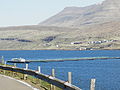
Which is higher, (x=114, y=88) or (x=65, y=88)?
(x=65, y=88)

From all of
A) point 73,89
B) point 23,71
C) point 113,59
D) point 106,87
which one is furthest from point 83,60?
point 73,89

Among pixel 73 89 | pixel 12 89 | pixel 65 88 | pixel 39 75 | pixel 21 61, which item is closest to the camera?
pixel 73 89

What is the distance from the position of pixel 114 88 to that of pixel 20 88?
97.1 ft

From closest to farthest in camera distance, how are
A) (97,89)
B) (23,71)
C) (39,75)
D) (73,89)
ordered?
(73,89) < (39,75) < (23,71) < (97,89)

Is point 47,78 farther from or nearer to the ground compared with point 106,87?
farther from the ground

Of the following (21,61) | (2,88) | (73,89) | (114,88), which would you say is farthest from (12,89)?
(21,61)

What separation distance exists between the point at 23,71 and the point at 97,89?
1983 cm

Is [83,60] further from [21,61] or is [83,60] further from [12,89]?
[12,89]

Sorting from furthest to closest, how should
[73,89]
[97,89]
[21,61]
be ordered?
[21,61], [97,89], [73,89]

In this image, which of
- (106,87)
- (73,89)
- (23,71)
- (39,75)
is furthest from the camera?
(106,87)

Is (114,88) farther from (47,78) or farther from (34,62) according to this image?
(34,62)

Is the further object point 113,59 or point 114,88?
point 113,59

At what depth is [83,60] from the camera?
177m

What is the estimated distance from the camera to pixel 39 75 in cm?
3028
